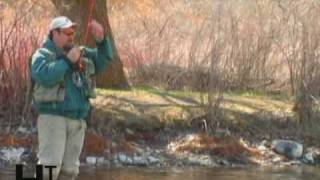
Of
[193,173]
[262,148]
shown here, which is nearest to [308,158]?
[262,148]

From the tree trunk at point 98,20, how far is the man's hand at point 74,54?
7.76m

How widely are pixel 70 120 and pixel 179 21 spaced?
15.3 metres

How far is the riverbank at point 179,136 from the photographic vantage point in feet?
41.9

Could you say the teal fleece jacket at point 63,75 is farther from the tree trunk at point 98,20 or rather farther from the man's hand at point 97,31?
the tree trunk at point 98,20

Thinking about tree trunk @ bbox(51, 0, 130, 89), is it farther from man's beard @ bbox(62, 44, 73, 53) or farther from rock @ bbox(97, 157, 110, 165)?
man's beard @ bbox(62, 44, 73, 53)

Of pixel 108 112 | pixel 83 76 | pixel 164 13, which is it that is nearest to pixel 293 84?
pixel 108 112

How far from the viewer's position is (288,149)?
13758 mm

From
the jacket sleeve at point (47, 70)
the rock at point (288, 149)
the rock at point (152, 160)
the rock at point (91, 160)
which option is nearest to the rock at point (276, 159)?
the rock at point (288, 149)

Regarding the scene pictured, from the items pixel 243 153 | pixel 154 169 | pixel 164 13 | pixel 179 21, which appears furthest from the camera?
pixel 179 21

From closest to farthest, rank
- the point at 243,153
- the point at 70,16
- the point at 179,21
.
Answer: the point at 243,153
the point at 70,16
the point at 179,21

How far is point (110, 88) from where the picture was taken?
15953 mm

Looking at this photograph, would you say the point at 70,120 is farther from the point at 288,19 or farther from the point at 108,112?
the point at 288,19

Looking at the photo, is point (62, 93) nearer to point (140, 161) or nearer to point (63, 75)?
point (63, 75)

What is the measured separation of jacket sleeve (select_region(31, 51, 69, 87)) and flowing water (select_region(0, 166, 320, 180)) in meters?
3.80
